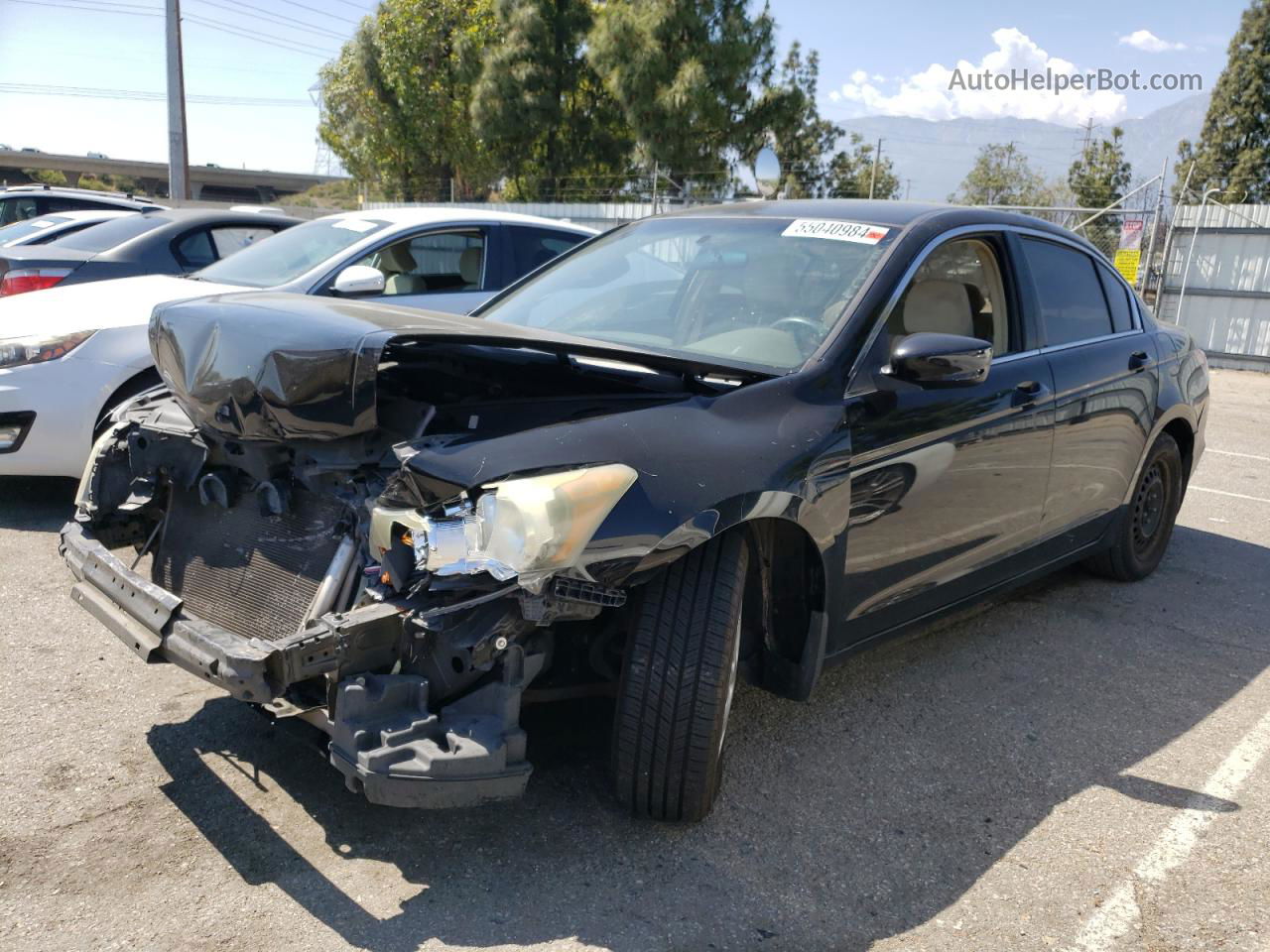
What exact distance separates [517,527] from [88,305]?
4.48 meters

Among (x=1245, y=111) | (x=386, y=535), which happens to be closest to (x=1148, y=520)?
(x=386, y=535)

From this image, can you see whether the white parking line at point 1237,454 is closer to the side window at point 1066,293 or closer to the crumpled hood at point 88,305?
the side window at point 1066,293

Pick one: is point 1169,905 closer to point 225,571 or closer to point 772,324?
point 772,324

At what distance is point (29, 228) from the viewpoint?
11.1 metres

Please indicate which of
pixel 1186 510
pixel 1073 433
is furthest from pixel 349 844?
pixel 1186 510

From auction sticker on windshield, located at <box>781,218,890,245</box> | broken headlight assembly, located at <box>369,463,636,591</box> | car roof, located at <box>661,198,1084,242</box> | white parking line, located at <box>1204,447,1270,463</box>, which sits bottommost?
white parking line, located at <box>1204,447,1270,463</box>

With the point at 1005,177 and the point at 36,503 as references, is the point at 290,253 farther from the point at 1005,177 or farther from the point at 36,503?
the point at 1005,177

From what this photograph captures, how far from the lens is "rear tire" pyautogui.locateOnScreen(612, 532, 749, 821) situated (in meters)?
2.62

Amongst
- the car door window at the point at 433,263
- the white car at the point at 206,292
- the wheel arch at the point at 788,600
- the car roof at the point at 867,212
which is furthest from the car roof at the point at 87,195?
the wheel arch at the point at 788,600

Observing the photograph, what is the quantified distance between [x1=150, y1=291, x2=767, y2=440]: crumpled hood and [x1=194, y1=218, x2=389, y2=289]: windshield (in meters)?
3.38

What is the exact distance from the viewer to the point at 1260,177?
110 feet

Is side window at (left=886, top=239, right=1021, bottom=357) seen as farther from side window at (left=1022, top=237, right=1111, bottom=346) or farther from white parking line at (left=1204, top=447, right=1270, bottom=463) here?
white parking line at (left=1204, top=447, right=1270, bottom=463)

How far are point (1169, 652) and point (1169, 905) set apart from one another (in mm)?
2008

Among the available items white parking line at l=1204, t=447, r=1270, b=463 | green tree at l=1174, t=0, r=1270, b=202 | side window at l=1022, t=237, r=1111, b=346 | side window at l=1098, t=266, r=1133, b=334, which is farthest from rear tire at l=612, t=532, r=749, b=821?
green tree at l=1174, t=0, r=1270, b=202
